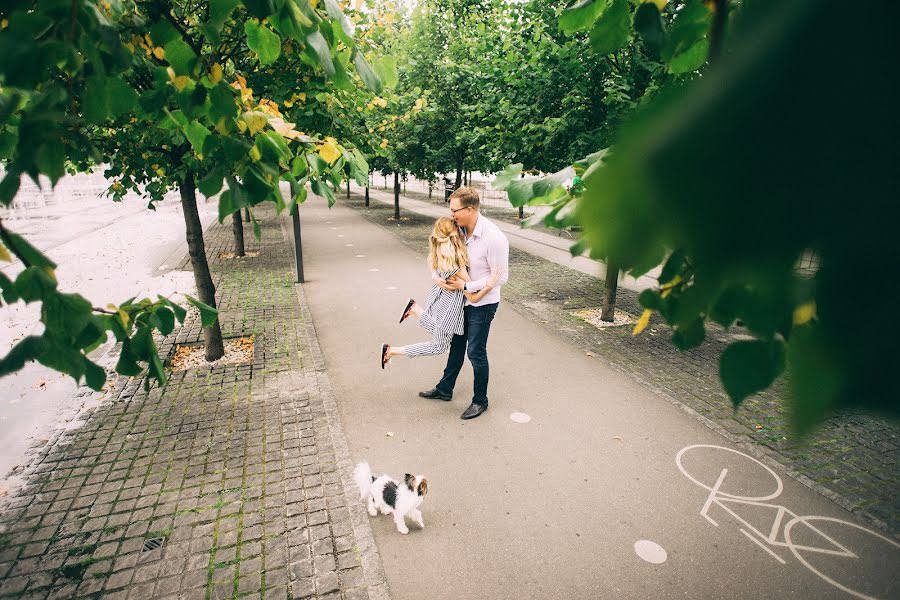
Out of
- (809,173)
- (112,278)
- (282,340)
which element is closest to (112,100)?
(809,173)

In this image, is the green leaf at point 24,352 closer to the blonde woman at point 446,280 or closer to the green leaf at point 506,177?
the green leaf at point 506,177

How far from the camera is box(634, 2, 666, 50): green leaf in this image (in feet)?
5.80

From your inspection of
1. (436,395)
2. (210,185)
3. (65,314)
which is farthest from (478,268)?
(65,314)

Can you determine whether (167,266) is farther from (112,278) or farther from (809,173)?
(809,173)

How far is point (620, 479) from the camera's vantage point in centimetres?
470

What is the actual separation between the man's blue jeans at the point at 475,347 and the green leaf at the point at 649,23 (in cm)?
365

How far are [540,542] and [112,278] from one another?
1228cm

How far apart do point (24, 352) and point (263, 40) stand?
4.51 ft

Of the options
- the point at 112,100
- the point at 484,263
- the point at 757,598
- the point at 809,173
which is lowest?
the point at 757,598

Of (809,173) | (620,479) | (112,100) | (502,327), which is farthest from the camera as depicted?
(502,327)

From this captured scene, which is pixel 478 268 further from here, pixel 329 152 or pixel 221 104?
pixel 221 104

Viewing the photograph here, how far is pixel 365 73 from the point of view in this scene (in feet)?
6.35

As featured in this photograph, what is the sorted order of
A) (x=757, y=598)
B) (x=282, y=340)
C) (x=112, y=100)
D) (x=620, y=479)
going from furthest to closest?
(x=282, y=340) < (x=620, y=479) < (x=757, y=598) < (x=112, y=100)

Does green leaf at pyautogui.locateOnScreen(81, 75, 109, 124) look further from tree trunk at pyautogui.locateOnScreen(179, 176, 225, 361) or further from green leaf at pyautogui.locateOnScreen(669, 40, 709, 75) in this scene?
tree trunk at pyautogui.locateOnScreen(179, 176, 225, 361)
